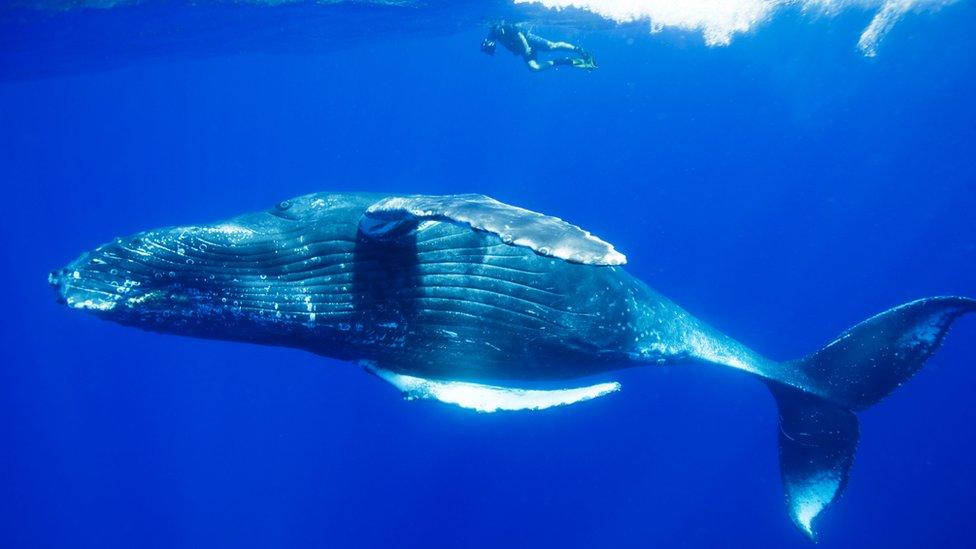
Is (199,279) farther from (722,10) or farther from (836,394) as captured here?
(722,10)

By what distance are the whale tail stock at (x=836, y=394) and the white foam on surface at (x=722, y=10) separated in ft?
72.6

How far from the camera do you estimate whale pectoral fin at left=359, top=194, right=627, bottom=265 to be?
2715 mm

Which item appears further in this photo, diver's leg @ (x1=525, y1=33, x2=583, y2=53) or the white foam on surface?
the white foam on surface

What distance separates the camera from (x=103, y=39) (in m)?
25.0

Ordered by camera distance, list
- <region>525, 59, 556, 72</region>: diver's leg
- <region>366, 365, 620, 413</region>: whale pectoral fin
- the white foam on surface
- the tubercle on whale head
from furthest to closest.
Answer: the white foam on surface
<region>525, 59, 556, 72</region>: diver's leg
<region>366, 365, 620, 413</region>: whale pectoral fin
the tubercle on whale head

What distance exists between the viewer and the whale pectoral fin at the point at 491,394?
425 centimetres

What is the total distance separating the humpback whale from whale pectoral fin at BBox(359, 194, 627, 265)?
0.06 ft

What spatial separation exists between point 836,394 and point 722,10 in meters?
28.6

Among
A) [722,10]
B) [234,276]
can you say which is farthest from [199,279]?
[722,10]

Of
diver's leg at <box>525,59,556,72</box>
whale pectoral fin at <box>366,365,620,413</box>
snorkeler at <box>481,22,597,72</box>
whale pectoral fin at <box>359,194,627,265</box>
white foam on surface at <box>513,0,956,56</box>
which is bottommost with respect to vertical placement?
whale pectoral fin at <box>366,365,620,413</box>

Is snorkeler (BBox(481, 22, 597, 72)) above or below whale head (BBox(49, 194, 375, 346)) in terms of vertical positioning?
above

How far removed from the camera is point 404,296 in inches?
185

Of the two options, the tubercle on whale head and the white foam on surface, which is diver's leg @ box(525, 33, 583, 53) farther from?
the tubercle on whale head

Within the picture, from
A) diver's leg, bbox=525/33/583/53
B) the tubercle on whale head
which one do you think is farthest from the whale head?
diver's leg, bbox=525/33/583/53
